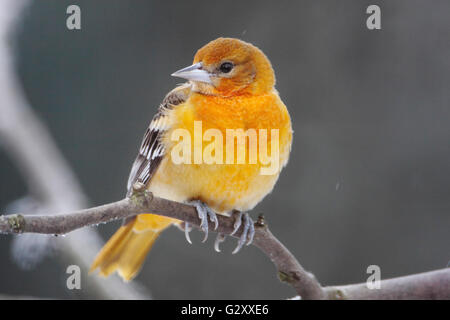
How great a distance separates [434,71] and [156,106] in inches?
55.4

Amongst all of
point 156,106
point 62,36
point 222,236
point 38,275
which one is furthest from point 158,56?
point 38,275

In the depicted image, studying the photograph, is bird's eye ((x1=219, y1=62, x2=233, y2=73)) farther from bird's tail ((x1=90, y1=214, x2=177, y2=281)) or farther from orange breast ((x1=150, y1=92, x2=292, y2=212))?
bird's tail ((x1=90, y1=214, x2=177, y2=281))

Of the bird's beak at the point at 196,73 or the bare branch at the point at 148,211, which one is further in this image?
the bird's beak at the point at 196,73

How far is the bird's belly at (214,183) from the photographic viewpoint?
226 centimetres

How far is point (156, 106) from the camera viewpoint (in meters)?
2.74

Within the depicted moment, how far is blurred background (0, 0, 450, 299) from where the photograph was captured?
267cm

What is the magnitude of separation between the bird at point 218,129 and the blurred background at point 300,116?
311mm

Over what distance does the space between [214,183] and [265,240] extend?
0.37 m

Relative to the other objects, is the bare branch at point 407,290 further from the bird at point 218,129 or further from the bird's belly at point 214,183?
the bird's belly at point 214,183

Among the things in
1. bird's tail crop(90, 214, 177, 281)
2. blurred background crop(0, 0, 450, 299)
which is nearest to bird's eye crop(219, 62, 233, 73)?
blurred background crop(0, 0, 450, 299)

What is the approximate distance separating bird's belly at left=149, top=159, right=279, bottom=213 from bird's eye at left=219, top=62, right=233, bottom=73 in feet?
1.28

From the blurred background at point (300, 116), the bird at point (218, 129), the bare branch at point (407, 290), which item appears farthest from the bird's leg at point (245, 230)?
the blurred background at point (300, 116)

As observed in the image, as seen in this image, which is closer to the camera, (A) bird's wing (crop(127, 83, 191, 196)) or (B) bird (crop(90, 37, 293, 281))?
(B) bird (crop(90, 37, 293, 281))

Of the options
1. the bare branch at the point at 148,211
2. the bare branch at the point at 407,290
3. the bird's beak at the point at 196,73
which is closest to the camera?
the bare branch at the point at 148,211
